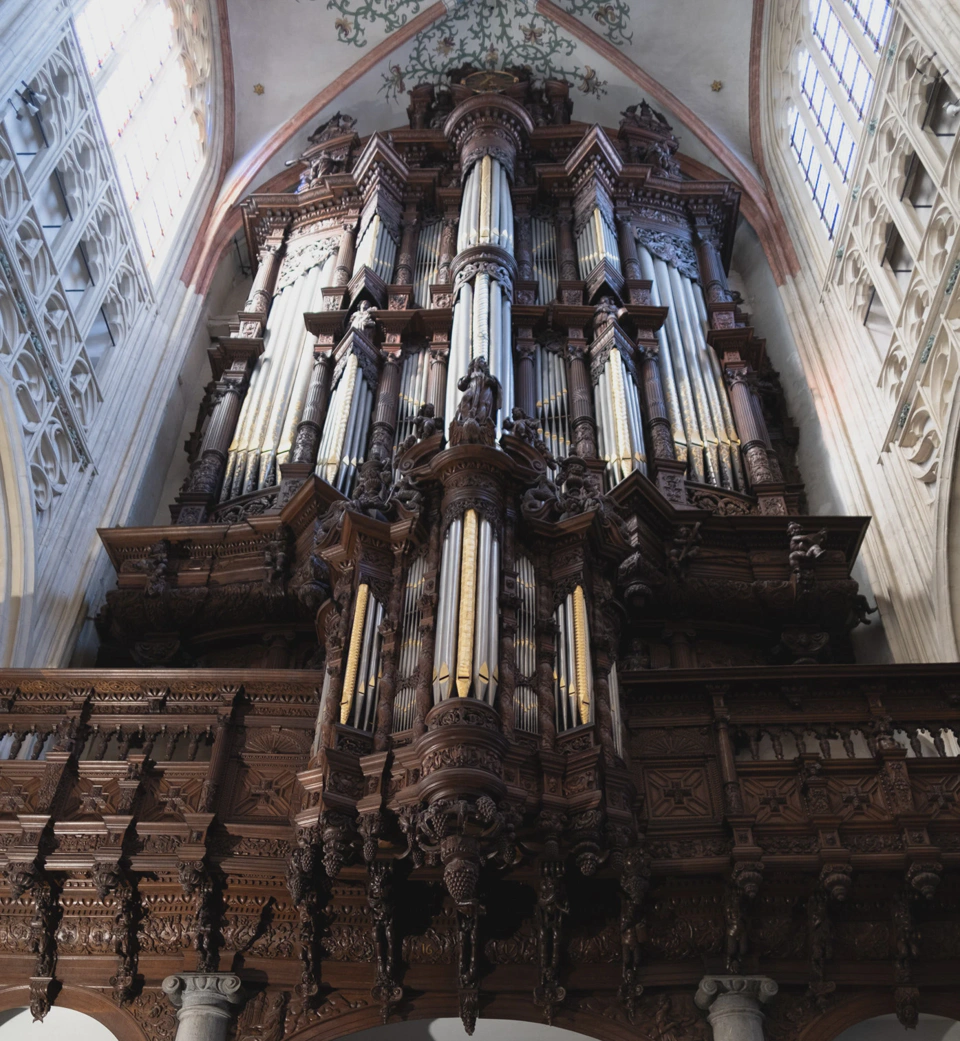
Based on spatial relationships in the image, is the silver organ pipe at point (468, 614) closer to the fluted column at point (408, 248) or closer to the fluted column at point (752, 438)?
the fluted column at point (752, 438)

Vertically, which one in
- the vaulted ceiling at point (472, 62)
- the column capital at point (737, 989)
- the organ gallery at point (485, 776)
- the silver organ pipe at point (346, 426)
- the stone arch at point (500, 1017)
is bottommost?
the stone arch at point (500, 1017)

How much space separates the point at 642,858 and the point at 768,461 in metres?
6.60

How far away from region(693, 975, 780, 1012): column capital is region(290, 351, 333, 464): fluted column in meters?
6.96

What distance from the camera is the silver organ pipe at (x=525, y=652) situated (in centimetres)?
673

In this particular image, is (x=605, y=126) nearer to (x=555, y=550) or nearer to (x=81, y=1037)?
(x=555, y=550)

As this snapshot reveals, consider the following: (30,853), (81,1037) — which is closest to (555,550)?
(30,853)

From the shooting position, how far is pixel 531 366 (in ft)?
43.9

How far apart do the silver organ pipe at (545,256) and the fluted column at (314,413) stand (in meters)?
3.24

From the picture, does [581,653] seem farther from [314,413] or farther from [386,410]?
[314,413]

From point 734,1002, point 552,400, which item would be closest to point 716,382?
point 552,400

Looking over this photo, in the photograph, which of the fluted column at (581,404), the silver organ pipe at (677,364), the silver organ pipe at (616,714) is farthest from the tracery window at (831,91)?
the silver organ pipe at (616,714)

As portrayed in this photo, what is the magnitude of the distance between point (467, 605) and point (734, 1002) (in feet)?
9.62

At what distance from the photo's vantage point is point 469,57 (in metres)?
19.0

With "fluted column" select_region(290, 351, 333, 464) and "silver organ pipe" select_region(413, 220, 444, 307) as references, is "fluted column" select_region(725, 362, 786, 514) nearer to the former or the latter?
"silver organ pipe" select_region(413, 220, 444, 307)
